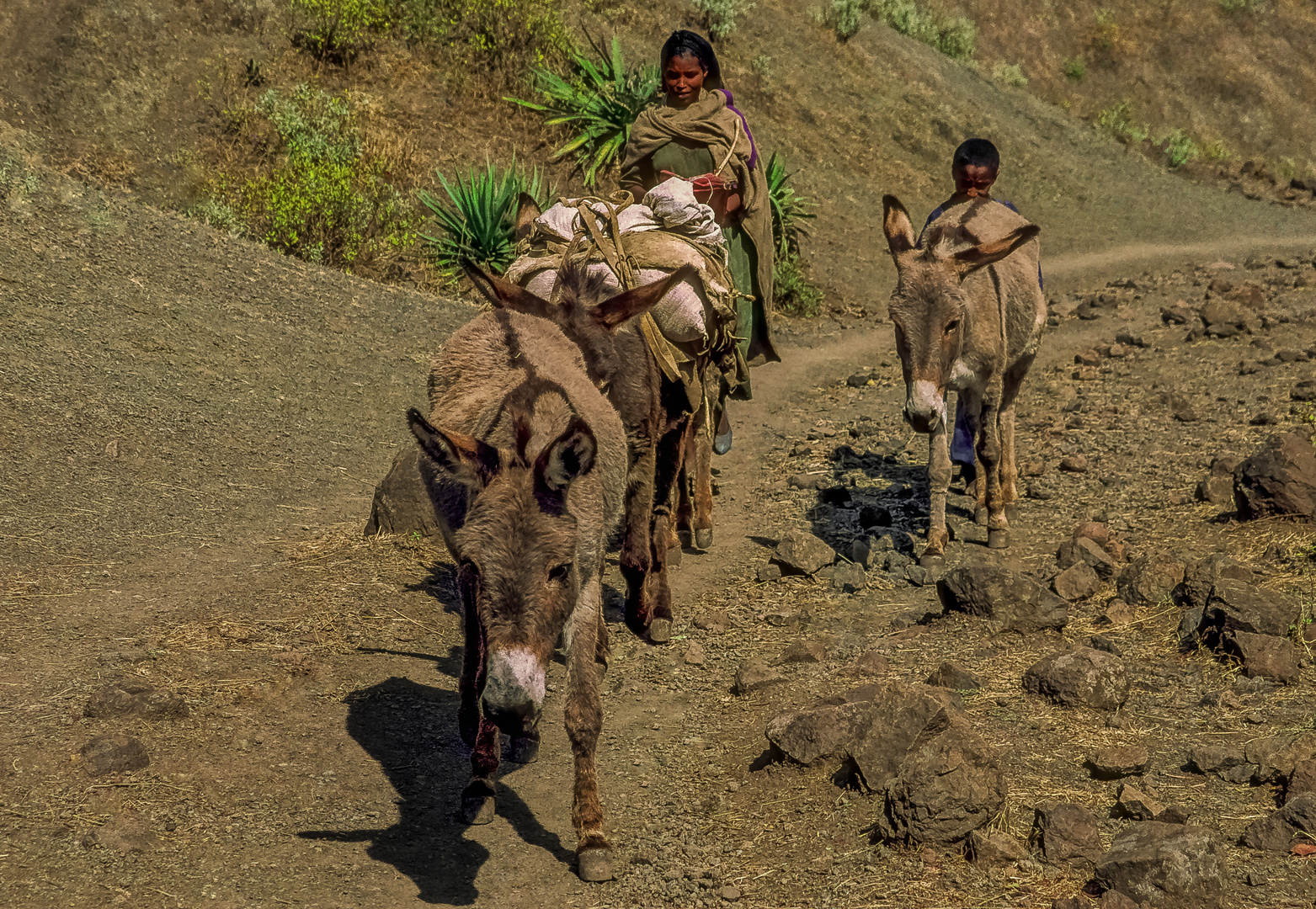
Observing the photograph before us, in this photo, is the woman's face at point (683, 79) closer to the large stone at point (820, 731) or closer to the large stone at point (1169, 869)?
the large stone at point (820, 731)

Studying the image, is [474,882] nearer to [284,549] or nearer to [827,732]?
[827,732]

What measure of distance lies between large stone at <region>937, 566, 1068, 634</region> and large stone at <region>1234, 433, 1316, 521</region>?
1.72 metres

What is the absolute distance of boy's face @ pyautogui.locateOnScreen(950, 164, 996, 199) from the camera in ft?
26.7

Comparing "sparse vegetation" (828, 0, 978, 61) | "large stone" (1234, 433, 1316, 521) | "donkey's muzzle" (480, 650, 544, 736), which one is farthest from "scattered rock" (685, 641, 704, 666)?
"sparse vegetation" (828, 0, 978, 61)

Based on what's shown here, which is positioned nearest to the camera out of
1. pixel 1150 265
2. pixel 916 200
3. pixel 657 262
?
pixel 657 262

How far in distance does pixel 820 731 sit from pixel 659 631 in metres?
1.85

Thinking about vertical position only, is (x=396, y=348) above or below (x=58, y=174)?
below

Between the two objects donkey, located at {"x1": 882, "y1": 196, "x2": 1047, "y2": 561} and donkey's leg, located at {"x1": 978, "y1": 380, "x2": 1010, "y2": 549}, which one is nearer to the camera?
donkey, located at {"x1": 882, "y1": 196, "x2": 1047, "y2": 561}

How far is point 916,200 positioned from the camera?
22.5 metres

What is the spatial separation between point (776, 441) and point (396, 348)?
13.4 ft

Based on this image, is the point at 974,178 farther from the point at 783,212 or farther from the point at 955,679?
the point at 783,212

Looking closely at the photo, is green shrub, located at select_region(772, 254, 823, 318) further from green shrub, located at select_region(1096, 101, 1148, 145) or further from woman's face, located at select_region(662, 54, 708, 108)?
green shrub, located at select_region(1096, 101, 1148, 145)

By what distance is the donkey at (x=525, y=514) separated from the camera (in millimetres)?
3424

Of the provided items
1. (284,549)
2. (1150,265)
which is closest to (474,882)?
(284,549)
